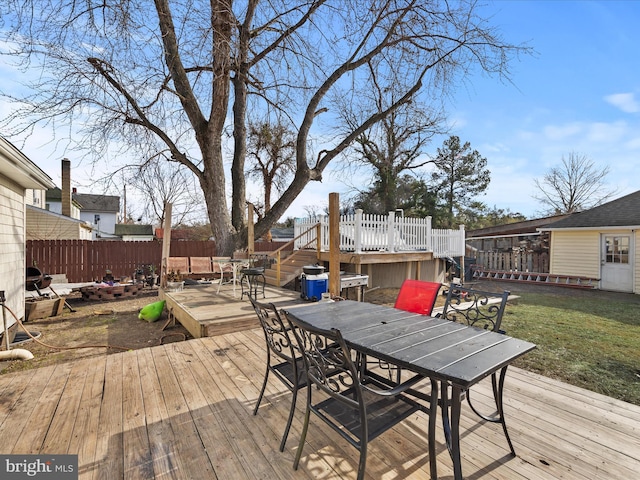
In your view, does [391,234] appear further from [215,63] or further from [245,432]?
[245,432]

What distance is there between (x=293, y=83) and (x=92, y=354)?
6.97m

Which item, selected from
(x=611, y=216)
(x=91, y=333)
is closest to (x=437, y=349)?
(x=91, y=333)

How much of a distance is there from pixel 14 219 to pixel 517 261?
16.5 meters

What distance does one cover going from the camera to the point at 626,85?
11.6 meters

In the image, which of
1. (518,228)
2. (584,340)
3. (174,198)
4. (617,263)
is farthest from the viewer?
(174,198)

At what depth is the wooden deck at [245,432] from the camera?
1.62m

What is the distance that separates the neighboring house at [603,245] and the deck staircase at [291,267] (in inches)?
409

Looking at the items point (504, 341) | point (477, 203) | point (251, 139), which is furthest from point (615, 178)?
point (504, 341)

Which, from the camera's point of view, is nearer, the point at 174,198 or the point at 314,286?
the point at 314,286

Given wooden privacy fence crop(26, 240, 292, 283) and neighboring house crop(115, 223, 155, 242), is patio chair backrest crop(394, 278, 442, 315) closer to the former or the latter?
wooden privacy fence crop(26, 240, 292, 283)

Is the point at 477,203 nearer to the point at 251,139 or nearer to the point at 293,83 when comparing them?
the point at 251,139

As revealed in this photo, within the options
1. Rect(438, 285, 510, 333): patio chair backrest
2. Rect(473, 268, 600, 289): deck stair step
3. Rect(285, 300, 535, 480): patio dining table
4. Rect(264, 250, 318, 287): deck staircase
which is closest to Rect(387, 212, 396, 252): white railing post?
Rect(264, 250, 318, 287): deck staircase

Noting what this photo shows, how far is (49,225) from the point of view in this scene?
51.9ft

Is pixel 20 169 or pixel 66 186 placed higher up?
pixel 66 186
